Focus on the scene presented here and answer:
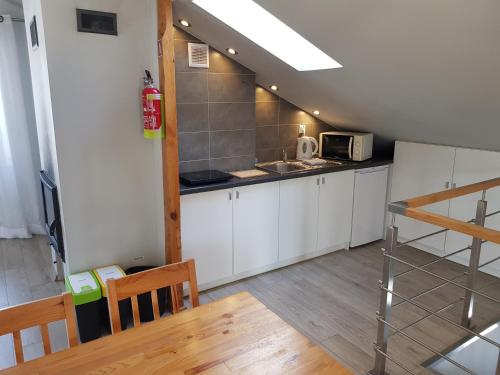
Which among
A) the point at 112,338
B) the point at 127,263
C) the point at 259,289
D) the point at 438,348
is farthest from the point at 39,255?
the point at 438,348

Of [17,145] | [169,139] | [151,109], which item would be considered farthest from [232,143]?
[17,145]

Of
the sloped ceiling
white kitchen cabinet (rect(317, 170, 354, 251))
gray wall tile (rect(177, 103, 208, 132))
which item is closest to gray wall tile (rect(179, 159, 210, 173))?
gray wall tile (rect(177, 103, 208, 132))

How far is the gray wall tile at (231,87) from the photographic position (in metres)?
3.23

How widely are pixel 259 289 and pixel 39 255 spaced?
2265 mm

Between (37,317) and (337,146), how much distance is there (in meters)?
3.19

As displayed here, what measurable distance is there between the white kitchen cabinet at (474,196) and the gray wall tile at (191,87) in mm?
2317

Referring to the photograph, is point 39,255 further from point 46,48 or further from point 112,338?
point 112,338

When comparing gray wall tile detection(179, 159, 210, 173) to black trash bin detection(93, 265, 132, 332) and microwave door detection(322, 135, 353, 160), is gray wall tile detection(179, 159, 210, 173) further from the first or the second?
microwave door detection(322, 135, 353, 160)

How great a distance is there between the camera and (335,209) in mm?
3656

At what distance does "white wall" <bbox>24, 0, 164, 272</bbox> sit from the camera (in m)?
2.30

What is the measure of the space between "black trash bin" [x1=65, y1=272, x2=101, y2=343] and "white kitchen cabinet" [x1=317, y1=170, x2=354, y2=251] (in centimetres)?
205

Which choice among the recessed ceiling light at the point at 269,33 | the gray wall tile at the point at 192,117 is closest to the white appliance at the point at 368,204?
the recessed ceiling light at the point at 269,33

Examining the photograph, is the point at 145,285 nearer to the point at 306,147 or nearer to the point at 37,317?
the point at 37,317

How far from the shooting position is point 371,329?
258 cm
